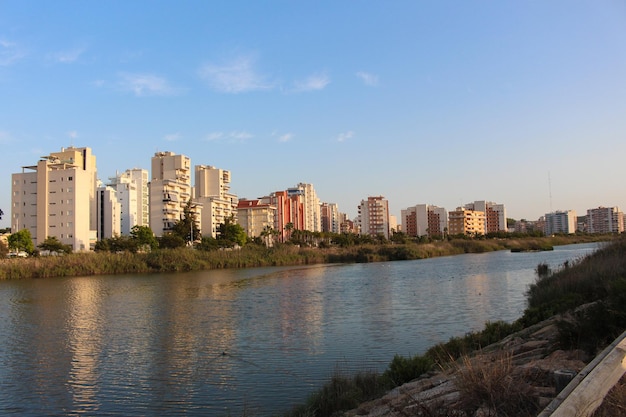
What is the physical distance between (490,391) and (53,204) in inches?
4256

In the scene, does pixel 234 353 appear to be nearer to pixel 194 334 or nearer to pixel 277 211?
pixel 194 334

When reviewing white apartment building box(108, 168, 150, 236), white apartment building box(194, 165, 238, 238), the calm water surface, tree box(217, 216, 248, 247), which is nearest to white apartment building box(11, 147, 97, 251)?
white apartment building box(108, 168, 150, 236)

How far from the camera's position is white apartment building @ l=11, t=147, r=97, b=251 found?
3912 inches

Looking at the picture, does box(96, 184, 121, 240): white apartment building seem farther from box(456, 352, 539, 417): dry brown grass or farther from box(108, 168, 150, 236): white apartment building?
box(456, 352, 539, 417): dry brown grass

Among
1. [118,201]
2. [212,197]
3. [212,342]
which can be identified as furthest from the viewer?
[212,197]

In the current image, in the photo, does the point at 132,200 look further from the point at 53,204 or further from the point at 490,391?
the point at 490,391

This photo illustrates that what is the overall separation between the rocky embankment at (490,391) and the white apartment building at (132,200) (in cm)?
11558

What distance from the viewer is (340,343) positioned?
16938 mm

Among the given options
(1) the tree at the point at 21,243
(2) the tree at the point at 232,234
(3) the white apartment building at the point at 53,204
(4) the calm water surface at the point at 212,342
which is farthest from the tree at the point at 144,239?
(4) the calm water surface at the point at 212,342

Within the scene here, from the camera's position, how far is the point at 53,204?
100812mm

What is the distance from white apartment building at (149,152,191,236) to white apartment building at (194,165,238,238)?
671 cm

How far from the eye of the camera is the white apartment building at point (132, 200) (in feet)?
390

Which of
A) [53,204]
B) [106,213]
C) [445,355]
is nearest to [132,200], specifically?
[106,213]

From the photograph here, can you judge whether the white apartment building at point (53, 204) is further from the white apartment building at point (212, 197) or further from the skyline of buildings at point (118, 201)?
the white apartment building at point (212, 197)
